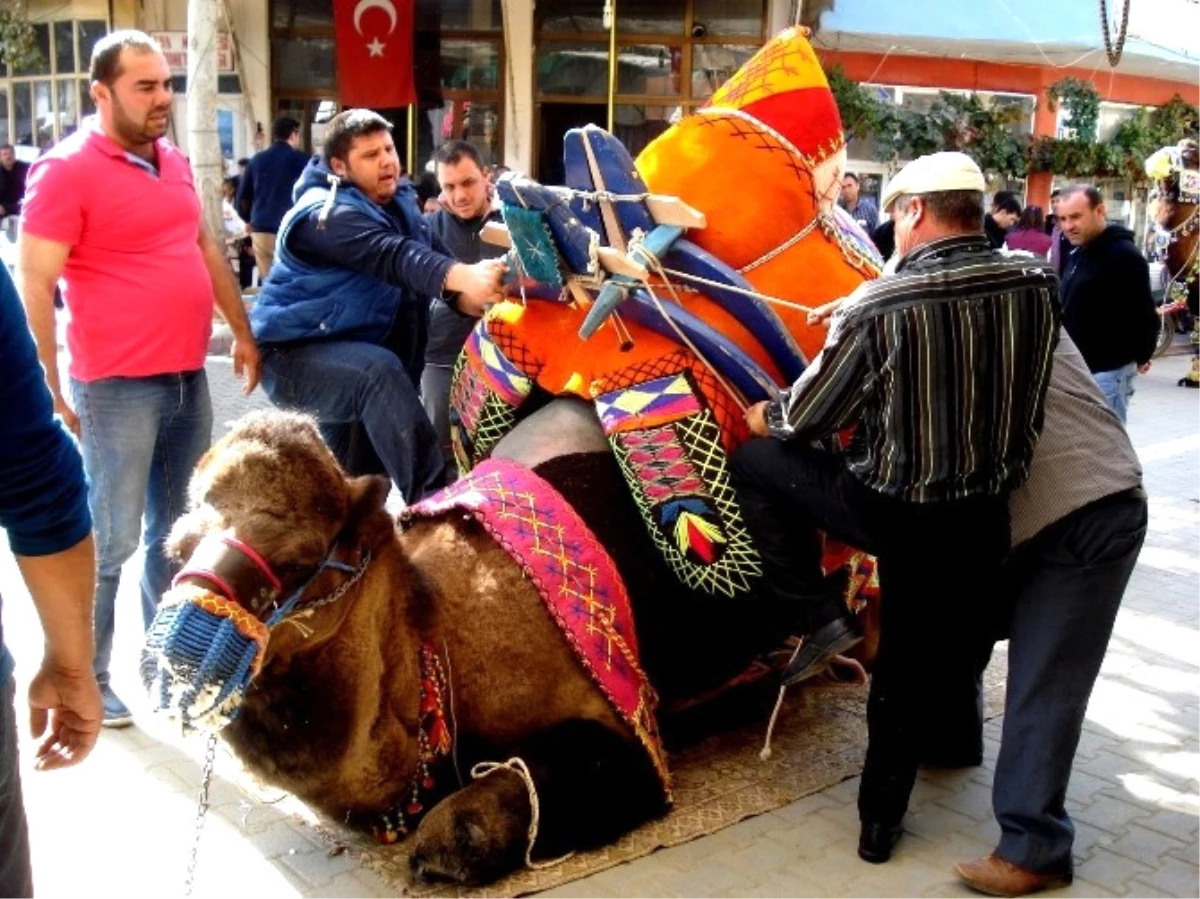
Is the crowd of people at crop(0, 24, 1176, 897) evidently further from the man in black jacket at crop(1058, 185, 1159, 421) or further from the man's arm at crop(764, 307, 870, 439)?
the man in black jacket at crop(1058, 185, 1159, 421)

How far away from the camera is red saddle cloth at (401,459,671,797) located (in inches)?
143

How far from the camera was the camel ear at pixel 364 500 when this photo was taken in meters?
3.23

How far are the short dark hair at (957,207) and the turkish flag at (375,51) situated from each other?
12.7m

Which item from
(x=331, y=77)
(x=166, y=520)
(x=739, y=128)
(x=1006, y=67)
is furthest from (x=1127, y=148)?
(x=166, y=520)

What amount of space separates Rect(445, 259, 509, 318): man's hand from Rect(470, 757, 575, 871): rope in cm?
153

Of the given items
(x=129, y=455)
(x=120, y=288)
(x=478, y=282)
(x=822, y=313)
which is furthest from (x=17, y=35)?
(x=822, y=313)

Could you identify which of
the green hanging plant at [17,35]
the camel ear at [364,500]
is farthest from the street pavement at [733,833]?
the green hanging plant at [17,35]

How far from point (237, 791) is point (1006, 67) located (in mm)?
14980

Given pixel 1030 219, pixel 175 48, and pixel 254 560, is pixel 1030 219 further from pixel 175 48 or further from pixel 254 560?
pixel 254 560

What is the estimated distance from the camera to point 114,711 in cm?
447

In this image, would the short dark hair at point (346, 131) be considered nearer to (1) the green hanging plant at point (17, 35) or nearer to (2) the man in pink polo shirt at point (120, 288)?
(2) the man in pink polo shirt at point (120, 288)

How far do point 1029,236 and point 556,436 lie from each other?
29.0 feet

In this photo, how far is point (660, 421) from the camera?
13.0 feet

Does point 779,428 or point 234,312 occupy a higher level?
point 234,312
